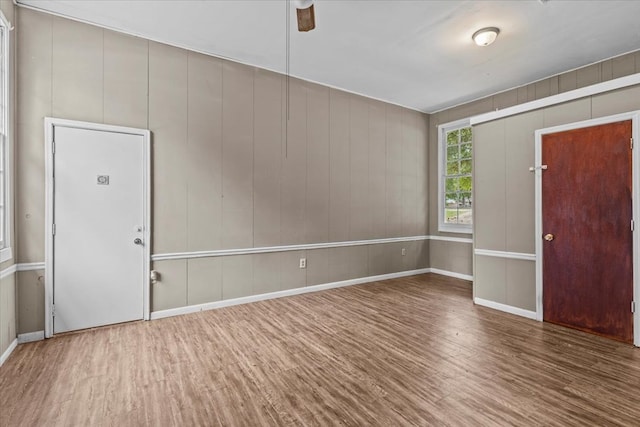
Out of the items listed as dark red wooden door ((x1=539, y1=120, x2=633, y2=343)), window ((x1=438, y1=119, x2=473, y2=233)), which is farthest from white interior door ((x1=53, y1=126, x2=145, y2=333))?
window ((x1=438, y1=119, x2=473, y2=233))

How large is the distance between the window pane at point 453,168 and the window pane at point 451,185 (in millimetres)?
134

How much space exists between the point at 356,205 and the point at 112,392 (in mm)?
4103

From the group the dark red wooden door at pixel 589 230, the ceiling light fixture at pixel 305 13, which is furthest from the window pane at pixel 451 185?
the ceiling light fixture at pixel 305 13

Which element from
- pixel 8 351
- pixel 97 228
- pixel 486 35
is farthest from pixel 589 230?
pixel 8 351

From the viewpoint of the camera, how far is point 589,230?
10.9ft

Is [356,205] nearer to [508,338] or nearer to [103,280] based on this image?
[508,338]

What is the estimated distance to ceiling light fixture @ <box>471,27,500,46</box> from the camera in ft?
11.6

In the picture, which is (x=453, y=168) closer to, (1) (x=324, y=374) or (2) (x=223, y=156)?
(2) (x=223, y=156)

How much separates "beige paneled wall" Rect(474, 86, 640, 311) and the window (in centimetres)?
166

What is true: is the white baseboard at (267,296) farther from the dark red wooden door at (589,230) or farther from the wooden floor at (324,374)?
the dark red wooden door at (589,230)

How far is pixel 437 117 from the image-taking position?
21.0 feet

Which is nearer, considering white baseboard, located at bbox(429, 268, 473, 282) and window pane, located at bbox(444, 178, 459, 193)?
white baseboard, located at bbox(429, 268, 473, 282)

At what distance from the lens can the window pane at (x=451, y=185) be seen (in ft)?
20.2

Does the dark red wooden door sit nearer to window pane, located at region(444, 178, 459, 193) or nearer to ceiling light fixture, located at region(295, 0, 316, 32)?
window pane, located at region(444, 178, 459, 193)
